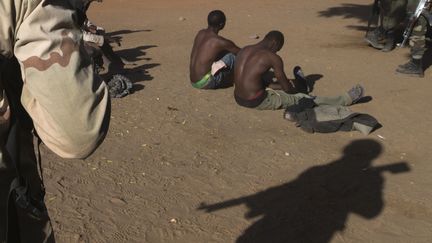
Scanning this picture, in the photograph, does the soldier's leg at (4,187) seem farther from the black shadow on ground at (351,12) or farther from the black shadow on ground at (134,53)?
the black shadow on ground at (351,12)

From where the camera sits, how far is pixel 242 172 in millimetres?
4570

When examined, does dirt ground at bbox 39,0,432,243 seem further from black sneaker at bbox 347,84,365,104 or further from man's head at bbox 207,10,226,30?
man's head at bbox 207,10,226,30

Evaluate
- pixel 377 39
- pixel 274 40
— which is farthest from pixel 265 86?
pixel 377 39

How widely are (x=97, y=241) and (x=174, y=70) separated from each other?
4.42 metres

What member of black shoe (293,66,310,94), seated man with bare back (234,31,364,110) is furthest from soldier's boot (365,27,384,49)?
seated man with bare back (234,31,364,110)

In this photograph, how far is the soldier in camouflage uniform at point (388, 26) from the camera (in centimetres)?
900

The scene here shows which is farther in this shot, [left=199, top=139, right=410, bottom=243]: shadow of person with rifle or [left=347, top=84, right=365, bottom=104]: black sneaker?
[left=347, top=84, right=365, bottom=104]: black sneaker

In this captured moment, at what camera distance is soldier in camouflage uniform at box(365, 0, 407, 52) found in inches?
354

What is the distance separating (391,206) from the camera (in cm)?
409

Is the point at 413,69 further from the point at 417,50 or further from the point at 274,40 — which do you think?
the point at 274,40

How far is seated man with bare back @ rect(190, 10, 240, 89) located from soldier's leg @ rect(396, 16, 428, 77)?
2429 mm

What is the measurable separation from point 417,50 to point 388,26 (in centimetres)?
164

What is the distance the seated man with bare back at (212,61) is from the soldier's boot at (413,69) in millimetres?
2382

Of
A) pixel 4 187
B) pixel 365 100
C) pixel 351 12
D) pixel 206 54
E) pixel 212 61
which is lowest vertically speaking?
pixel 351 12
